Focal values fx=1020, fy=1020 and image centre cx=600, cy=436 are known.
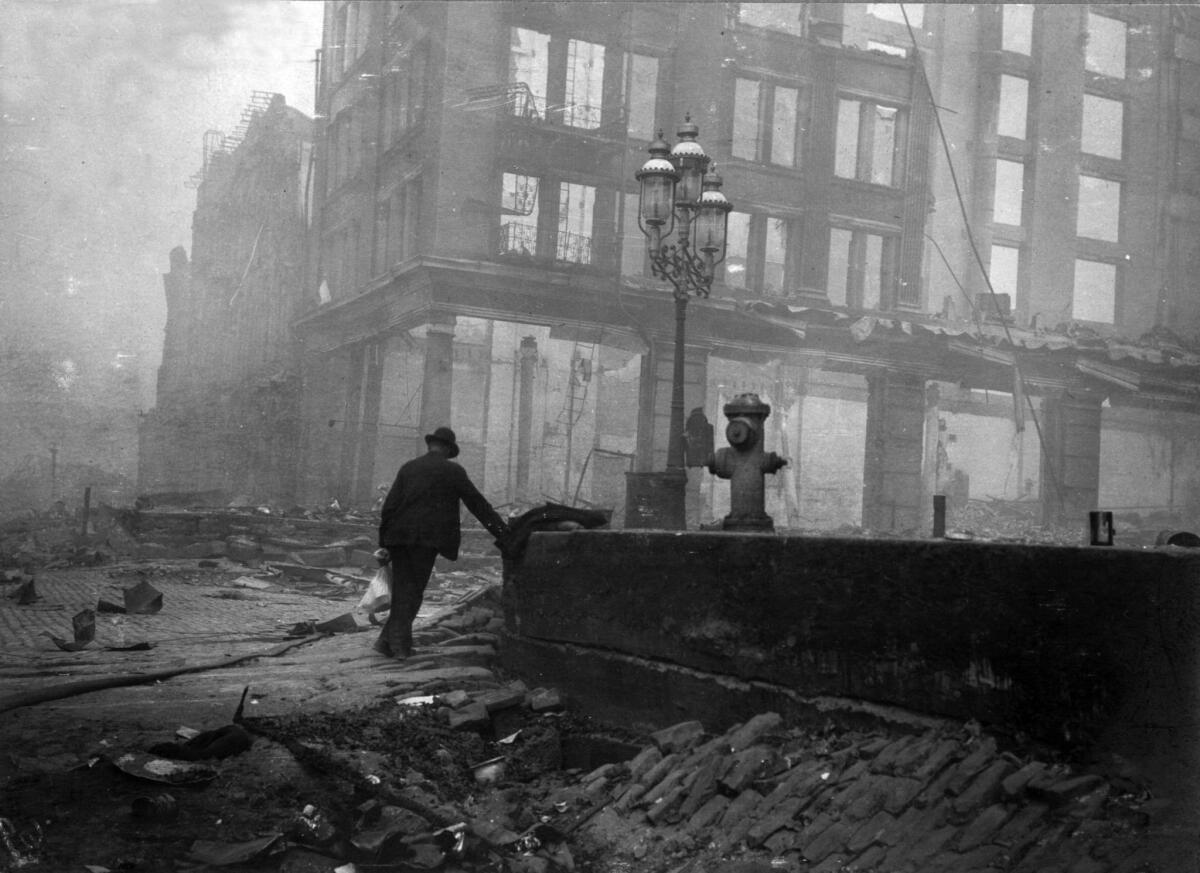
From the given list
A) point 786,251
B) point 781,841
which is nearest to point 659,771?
point 781,841

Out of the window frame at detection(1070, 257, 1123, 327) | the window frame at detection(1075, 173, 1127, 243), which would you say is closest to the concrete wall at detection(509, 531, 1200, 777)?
the window frame at detection(1070, 257, 1123, 327)

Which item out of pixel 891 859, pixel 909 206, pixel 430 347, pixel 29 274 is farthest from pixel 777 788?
pixel 909 206

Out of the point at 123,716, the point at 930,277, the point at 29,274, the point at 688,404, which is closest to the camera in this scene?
the point at 123,716

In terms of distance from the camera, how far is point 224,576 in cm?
1404

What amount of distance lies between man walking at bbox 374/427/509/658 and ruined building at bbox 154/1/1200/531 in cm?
1261

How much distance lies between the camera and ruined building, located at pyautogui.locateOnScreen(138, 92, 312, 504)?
76.0ft

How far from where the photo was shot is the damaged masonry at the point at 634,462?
12.2ft

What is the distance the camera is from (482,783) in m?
5.02

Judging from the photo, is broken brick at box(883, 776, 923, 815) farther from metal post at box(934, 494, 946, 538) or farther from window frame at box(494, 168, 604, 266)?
window frame at box(494, 168, 604, 266)

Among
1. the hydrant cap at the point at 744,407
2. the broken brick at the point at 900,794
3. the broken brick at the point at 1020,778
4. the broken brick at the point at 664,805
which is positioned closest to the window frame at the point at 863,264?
the hydrant cap at the point at 744,407

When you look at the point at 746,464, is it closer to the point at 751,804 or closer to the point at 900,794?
the point at 751,804

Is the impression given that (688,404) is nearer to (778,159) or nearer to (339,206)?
(778,159)

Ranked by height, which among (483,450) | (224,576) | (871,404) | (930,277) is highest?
(930,277)

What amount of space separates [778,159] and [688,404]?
6719 mm
